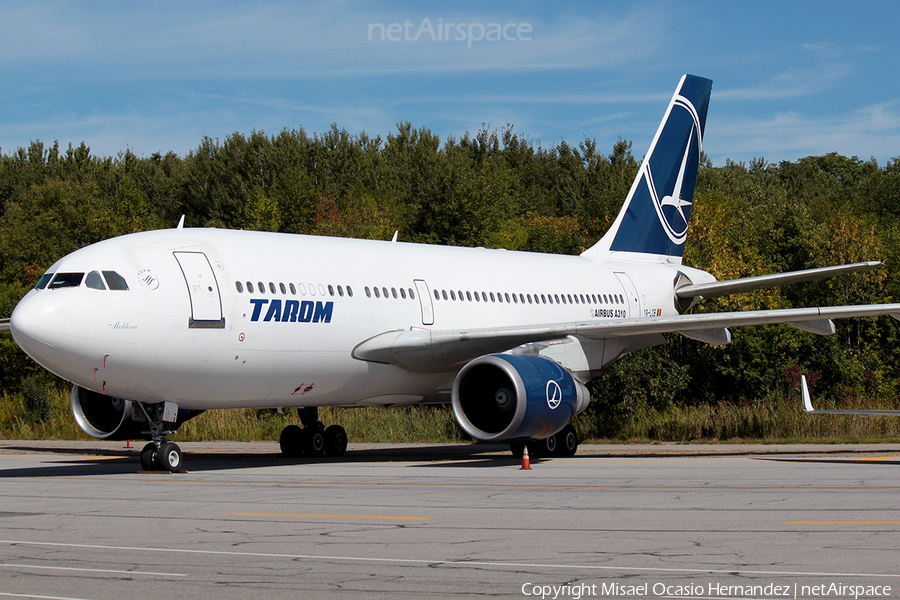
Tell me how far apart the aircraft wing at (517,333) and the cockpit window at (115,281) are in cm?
399

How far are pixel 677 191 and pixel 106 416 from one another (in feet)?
47.5

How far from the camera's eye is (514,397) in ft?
50.5

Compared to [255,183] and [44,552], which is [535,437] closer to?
[44,552]

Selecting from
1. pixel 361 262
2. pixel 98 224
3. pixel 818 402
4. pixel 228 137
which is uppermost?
pixel 228 137

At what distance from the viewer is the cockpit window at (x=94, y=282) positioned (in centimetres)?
1331

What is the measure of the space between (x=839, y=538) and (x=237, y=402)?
981cm

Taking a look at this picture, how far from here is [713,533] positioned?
7777 millimetres

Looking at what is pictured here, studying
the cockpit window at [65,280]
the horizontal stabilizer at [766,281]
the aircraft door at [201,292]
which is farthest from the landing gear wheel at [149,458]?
the horizontal stabilizer at [766,281]

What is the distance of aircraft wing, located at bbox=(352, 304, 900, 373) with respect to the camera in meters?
15.9

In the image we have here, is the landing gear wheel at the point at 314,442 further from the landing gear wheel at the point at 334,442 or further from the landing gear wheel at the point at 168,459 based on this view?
the landing gear wheel at the point at 168,459

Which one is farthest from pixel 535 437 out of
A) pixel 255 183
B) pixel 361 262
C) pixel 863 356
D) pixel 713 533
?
pixel 255 183
